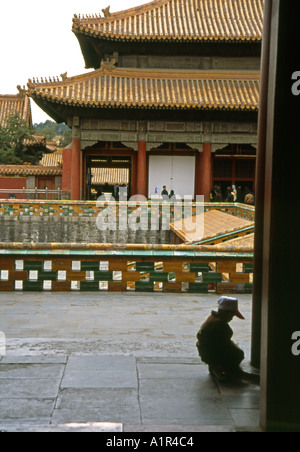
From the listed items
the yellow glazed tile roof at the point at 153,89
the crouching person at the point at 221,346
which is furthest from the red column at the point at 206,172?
the crouching person at the point at 221,346

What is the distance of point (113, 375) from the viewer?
4.61 meters

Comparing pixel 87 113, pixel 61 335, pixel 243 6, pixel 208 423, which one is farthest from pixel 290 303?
pixel 243 6

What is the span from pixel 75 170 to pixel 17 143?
1311 centimetres

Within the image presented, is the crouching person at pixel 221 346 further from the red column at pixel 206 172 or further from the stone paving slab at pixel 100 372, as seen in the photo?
the red column at pixel 206 172

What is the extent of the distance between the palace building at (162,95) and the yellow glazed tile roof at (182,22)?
5cm

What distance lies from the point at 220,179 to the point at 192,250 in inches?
815

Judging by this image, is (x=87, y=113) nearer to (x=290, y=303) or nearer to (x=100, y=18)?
(x=100, y=18)

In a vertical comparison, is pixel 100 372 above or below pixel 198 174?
below

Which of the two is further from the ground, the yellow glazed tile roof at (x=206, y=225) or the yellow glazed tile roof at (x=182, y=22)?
the yellow glazed tile roof at (x=182, y=22)

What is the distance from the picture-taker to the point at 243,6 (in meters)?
29.2

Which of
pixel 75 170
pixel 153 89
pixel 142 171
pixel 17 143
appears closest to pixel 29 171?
pixel 17 143

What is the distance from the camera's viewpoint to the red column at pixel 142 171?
26.5 m

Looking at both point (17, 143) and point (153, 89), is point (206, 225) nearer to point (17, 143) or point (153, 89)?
point (153, 89)

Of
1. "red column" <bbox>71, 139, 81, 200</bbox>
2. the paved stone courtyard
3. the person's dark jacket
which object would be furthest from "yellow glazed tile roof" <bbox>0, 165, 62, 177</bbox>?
the person's dark jacket
